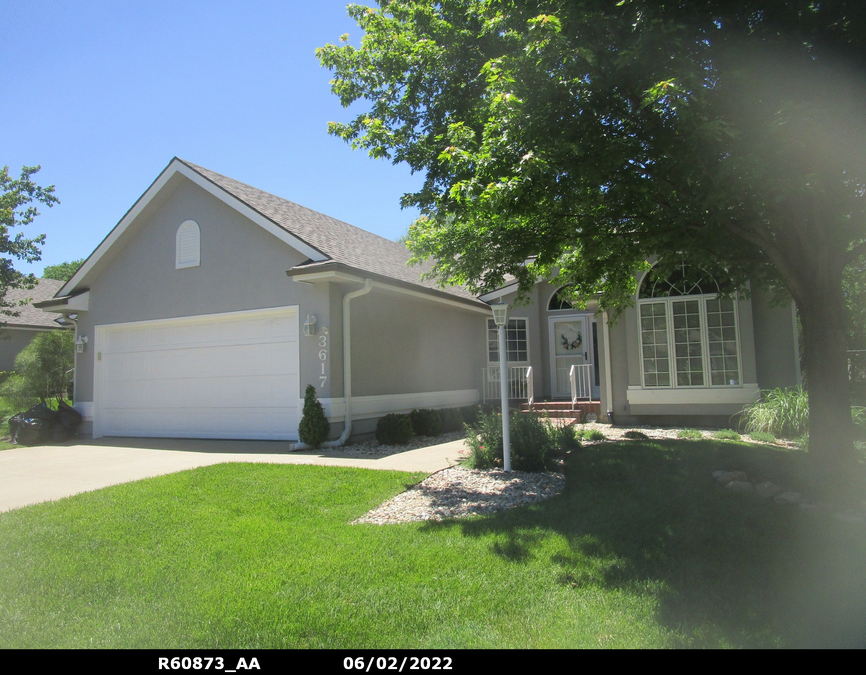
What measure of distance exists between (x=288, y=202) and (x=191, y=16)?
5757mm

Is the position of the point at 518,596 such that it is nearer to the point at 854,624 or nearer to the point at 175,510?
the point at 854,624

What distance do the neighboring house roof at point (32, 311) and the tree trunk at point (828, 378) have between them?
22.6m

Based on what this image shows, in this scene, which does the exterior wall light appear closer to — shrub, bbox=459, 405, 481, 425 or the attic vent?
the attic vent

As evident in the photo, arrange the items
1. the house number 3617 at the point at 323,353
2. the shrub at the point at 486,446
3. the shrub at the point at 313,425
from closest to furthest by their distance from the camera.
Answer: the shrub at the point at 486,446
the shrub at the point at 313,425
the house number 3617 at the point at 323,353

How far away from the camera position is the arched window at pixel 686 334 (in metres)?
11.4

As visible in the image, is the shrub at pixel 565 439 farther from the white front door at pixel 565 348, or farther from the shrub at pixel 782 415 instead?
the white front door at pixel 565 348

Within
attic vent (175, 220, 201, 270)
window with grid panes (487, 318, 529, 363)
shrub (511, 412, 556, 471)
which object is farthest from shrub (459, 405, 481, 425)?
attic vent (175, 220, 201, 270)

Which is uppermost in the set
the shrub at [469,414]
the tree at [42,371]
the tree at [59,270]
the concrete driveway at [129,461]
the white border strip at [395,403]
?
the tree at [59,270]

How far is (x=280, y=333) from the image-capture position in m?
11.4

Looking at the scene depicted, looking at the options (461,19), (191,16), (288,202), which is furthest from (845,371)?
(288,202)

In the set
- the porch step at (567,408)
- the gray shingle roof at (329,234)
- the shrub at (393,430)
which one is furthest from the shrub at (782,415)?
the gray shingle roof at (329,234)

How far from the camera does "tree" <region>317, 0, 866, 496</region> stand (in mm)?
5270

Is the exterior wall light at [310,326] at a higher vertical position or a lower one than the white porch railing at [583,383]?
higher

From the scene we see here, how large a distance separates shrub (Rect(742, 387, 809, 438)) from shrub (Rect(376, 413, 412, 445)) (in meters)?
6.33
